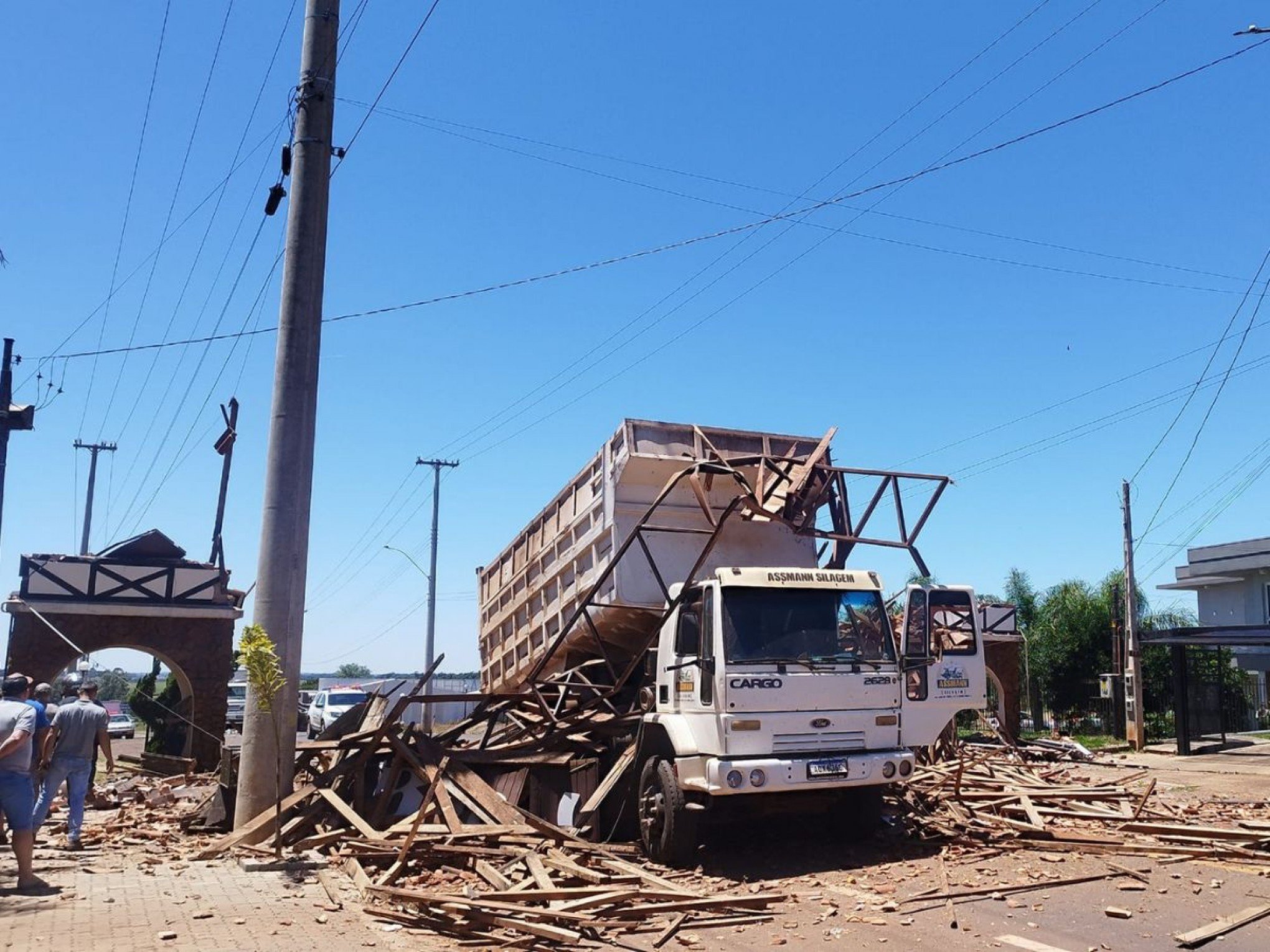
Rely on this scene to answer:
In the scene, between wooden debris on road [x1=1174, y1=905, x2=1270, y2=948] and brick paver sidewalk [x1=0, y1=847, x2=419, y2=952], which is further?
brick paver sidewalk [x1=0, y1=847, x2=419, y2=952]

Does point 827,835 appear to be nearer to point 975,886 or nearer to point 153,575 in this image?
point 975,886

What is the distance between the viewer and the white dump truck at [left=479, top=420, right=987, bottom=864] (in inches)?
385

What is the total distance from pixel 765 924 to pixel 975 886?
1.99 metres

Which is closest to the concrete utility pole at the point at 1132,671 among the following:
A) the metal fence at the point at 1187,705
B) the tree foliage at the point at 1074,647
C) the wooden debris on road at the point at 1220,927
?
the metal fence at the point at 1187,705

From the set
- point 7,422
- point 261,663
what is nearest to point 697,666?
point 261,663

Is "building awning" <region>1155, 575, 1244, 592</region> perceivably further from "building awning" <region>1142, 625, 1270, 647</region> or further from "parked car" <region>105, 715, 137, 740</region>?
"parked car" <region>105, 715, 137, 740</region>

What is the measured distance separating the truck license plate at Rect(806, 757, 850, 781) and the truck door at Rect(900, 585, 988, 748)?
1052 mm

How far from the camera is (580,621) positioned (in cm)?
1336

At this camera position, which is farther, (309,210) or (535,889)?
(309,210)

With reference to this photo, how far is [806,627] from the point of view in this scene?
34.0ft

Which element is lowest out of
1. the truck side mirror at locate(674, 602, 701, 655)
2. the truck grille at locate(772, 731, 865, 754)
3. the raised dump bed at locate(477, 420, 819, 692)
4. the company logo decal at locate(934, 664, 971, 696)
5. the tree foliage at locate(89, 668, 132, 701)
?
the tree foliage at locate(89, 668, 132, 701)

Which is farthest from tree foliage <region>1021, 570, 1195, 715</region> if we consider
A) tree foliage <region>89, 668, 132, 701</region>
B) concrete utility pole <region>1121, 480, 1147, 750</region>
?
tree foliage <region>89, 668, 132, 701</region>

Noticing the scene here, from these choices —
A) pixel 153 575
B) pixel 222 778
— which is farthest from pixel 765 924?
pixel 153 575

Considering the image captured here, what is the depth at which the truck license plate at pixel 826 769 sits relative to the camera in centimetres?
964
